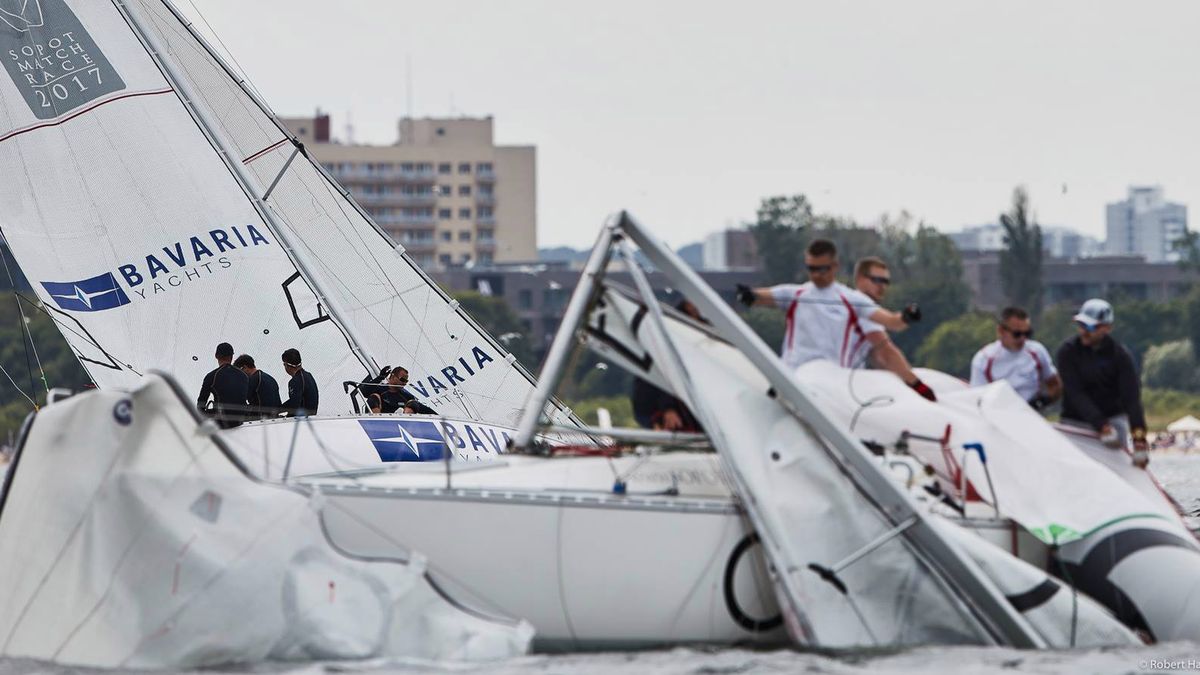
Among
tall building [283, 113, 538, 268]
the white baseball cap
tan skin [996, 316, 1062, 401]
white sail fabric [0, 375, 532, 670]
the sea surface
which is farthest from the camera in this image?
tall building [283, 113, 538, 268]

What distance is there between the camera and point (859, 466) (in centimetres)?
877

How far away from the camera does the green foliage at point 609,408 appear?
6569 centimetres

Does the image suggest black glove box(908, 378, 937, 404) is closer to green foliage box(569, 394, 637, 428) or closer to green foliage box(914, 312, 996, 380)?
green foliage box(569, 394, 637, 428)

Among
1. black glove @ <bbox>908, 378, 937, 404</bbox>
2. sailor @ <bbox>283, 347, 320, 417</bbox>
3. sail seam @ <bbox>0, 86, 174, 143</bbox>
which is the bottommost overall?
sailor @ <bbox>283, 347, 320, 417</bbox>

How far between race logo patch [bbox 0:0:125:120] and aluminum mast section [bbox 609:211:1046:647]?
7.86m

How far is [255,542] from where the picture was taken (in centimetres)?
846

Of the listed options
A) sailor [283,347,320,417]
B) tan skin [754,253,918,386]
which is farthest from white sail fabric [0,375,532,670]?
sailor [283,347,320,417]

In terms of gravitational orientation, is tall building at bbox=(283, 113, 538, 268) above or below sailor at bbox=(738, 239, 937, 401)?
above

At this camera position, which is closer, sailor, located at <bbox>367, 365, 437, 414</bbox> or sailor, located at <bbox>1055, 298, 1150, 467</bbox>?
sailor, located at <bbox>1055, 298, 1150, 467</bbox>

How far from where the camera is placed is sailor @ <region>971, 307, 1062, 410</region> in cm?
1045

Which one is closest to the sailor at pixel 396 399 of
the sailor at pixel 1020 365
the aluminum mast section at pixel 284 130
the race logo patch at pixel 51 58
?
the aluminum mast section at pixel 284 130

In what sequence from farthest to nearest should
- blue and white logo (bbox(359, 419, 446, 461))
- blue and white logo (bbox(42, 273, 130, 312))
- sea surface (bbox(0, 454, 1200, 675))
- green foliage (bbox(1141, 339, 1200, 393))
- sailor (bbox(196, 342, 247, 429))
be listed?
green foliage (bbox(1141, 339, 1200, 393)), blue and white logo (bbox(42, 273, 130, 312)), sailor (bbox(196, 342, 247, 429)), blue and white logo (bbox(359, 419, 446, 461)), sea surface (bbox(0, 454, 1200, 675))

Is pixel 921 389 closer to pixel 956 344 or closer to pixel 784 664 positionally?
pixel 784 664

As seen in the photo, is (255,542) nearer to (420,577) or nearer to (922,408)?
(420,577)
